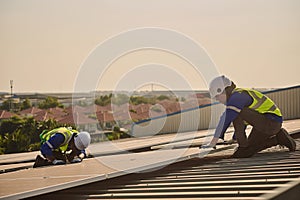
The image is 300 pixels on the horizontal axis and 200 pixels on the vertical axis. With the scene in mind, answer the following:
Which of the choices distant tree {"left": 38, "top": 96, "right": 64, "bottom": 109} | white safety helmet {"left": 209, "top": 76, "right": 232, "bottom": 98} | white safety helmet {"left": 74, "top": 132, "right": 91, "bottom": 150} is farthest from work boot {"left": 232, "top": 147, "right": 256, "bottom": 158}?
distant tree {"left": 38, "top": 96, "right": 64, "bottom": 109}

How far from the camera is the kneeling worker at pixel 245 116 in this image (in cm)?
829

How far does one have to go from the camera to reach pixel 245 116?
8461 millimetres

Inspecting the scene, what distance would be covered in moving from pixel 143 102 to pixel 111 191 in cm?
1832

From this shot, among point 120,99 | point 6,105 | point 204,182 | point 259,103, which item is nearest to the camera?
point 204,182

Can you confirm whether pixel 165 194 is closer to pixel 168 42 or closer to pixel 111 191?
pixel 111 191

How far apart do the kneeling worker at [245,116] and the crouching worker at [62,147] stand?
2568 mm

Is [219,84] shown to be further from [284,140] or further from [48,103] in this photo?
[48,103]

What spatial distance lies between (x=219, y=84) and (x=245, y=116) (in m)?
0.62

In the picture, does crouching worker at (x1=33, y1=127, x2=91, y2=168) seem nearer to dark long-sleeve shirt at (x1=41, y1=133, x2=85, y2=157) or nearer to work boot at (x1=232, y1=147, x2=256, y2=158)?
dark long-sleeve shirt at (x1=41, y1=133, x2=85, y2=157)

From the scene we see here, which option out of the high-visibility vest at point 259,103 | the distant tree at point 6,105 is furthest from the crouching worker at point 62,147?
the distant tree at point 6,105

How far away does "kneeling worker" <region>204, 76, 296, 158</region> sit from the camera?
27.2 feet

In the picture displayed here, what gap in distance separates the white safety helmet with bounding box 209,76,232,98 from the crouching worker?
2657 millimetres

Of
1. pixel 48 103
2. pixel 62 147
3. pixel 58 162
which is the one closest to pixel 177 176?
pixel 58 162

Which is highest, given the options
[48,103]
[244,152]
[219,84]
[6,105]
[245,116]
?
[48,103]
